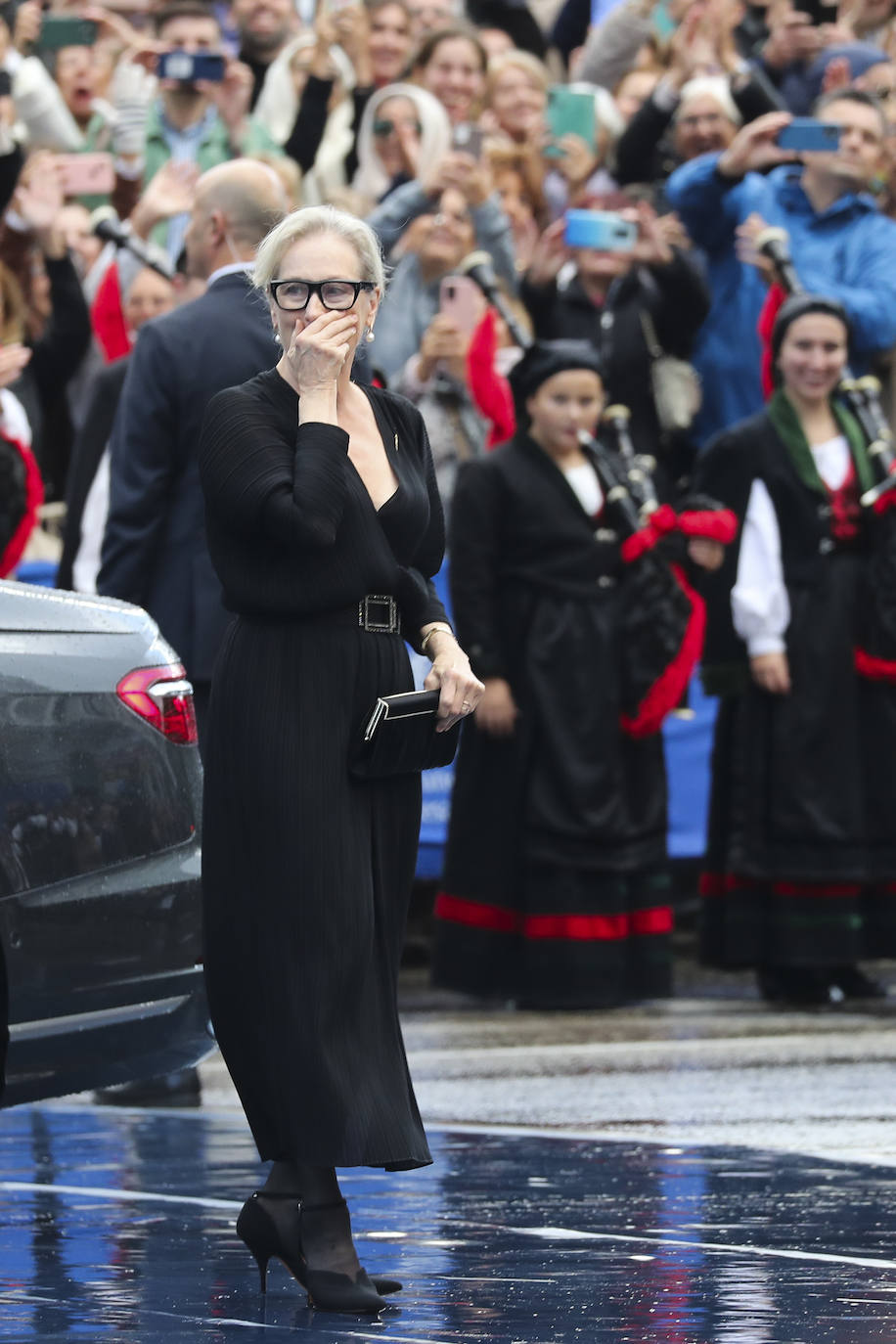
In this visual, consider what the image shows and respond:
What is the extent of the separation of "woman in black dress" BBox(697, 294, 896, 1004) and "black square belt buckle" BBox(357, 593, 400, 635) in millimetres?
5313

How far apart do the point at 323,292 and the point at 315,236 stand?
0.36ft

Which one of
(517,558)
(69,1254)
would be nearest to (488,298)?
(517,558)

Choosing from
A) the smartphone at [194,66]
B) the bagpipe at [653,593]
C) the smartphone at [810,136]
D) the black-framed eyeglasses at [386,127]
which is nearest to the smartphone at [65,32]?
the smartphone at [194,66]

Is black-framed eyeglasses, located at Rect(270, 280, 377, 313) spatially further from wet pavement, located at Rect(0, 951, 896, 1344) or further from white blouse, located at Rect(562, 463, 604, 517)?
white blouse, located at Rect(562, 463, 604, 517)

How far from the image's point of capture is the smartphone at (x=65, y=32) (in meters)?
13.4

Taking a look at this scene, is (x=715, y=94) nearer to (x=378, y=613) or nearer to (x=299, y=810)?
(x=378, y=613)

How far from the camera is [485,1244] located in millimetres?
5645

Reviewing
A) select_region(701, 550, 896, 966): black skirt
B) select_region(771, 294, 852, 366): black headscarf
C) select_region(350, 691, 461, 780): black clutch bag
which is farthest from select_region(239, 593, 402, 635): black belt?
select_region(771, 294, 852, 366): black headscarf

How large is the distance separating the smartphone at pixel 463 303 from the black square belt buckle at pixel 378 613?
5947mm

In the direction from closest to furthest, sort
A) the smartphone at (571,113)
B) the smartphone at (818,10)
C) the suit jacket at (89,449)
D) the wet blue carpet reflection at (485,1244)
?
the wet blue carpet reflection at (485,1244) → the suit jacket at (89,449) → the smartphone at (571,113) → the smartphone at (818,10)

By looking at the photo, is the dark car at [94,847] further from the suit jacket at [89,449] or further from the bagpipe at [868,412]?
the bagpipe at [868,412]

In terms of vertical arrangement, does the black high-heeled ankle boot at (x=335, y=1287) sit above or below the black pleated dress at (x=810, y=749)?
below

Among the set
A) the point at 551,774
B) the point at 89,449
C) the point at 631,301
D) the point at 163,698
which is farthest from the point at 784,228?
the point at 163,698

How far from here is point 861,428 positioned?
34.8 feet
